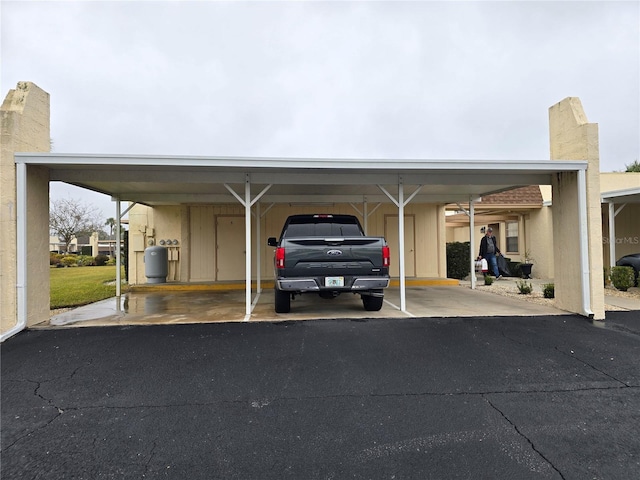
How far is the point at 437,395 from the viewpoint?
3.39 meters

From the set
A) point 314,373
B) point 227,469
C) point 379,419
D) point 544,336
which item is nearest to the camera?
point 227,469

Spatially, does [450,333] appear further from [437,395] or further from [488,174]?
[488,174]

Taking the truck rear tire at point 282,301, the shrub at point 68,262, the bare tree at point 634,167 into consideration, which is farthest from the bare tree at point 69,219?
the bare tree at point 634,167

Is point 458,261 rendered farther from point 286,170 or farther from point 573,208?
point 286,170

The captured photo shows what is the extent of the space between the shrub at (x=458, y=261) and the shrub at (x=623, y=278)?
4.52 m

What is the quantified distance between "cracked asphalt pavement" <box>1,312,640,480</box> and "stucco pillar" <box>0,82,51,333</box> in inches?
30.0

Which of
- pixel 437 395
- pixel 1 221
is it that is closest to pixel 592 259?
pixel 437 395

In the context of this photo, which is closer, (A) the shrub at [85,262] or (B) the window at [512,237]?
(B) the window at [512,237]

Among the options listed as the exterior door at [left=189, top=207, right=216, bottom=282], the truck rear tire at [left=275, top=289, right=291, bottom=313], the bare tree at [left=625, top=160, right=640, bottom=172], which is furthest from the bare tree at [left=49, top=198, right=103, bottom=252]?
the bare tree at [left=625, top=160, right=640, bottom=172]

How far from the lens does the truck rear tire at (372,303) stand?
22.5ft

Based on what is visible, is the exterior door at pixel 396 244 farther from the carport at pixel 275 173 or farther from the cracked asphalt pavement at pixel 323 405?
the cracked asphalt pavement at pixel 323 405

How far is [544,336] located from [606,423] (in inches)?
98.2

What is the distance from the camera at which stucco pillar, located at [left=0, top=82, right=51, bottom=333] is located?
17.7ft

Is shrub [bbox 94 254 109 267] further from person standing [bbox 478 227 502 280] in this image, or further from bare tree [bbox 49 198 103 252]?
person standing [bbox 478 227 502 280]
